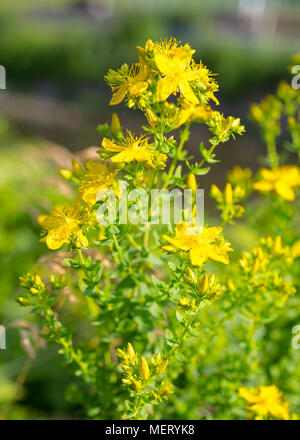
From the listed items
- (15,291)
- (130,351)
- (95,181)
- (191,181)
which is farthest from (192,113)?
(15,291)

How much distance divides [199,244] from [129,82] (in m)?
0.33

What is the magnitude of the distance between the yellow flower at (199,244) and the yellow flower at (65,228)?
161mm

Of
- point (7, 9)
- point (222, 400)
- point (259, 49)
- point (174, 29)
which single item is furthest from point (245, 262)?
point (7, 9)

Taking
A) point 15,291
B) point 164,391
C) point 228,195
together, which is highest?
point 228,195

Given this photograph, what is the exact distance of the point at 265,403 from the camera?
3.31 ft

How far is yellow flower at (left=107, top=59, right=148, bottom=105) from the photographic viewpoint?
0.76 metres

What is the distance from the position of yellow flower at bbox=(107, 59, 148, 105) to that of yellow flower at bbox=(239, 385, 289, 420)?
2.43 feet

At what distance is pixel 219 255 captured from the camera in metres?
0.81

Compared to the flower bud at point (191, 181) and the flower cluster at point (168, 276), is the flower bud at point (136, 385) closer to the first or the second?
the flower cluster at point (168, 276)

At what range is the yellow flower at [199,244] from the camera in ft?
2.55

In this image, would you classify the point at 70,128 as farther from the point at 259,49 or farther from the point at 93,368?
the point at 93,368

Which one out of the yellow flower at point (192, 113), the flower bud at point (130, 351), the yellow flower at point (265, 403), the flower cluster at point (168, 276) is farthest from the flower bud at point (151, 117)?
the yellow flower at point (265, 403)

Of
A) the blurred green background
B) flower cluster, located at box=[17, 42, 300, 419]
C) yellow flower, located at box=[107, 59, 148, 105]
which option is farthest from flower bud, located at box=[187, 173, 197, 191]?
the blurred green background

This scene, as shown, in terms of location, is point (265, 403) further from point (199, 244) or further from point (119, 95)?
point (119, 95)
